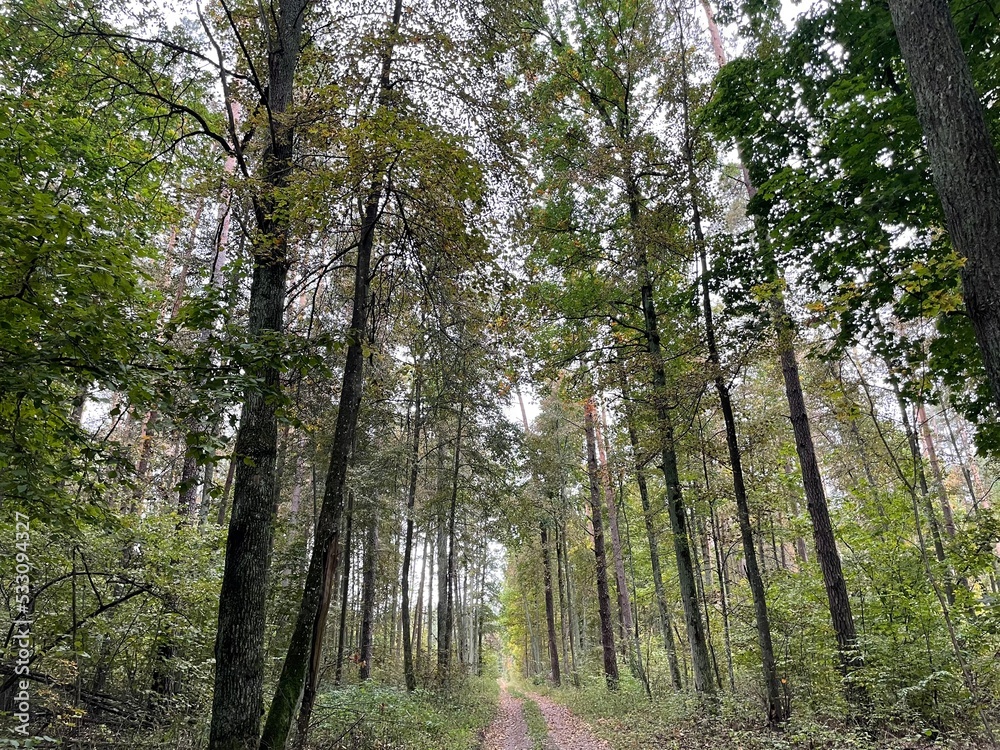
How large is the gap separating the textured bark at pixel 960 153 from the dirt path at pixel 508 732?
36.6 feet

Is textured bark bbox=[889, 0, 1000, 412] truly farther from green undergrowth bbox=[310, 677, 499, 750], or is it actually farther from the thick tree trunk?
the thick tree trunk

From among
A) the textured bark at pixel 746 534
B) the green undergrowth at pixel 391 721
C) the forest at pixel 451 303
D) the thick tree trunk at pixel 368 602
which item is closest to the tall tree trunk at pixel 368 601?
the thick tree trunk at pixel 368 602

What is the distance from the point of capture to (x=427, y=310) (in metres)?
7.27

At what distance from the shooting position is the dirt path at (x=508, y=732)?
10823 millimetres

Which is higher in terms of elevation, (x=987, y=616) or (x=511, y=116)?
(x=511, y=116)

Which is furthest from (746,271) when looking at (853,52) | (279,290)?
(279,290)

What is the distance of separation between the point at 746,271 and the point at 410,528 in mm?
10680

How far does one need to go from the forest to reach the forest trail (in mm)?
221

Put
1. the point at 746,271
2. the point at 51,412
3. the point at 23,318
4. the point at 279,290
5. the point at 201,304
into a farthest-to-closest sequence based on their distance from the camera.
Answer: the point at 746,271, the point at 279,290, the point at 201,304, the point at 51,412, the point at 23,318

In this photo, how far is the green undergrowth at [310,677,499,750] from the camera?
7.71 meters

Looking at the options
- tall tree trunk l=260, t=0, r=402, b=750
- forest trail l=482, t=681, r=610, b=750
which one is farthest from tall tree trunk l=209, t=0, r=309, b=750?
forest trail l=482, t=681, r=610, b=750

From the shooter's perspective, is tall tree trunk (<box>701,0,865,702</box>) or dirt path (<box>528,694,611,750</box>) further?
dirt path (<box>528,694,611,750</box>)

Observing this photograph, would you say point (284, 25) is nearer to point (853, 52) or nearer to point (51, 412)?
point (51, 412)

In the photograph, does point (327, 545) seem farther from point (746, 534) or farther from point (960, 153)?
point (960, 153)
